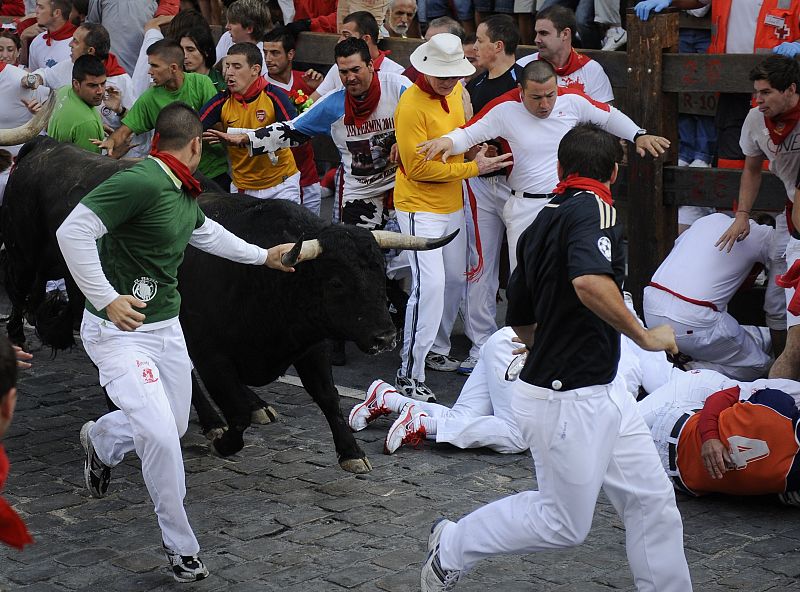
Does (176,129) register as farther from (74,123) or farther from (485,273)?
(74,123)

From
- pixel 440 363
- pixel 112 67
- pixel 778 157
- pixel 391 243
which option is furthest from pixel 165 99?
pixel 778 157

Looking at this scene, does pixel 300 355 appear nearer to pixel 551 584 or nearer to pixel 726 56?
pixel 551 584

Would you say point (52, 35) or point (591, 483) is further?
point (52, 35)

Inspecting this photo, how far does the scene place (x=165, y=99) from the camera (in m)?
9.48

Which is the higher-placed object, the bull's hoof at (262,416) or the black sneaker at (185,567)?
the black sneaker at (185,567)

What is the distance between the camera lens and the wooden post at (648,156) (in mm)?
8703

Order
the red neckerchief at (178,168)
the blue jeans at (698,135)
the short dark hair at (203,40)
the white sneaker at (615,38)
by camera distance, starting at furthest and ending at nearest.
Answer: the short dark hair at (203,40)
the white sneaker at (615,38)
the blue jeans at (698,135)
the red neckerchief at (178,168)

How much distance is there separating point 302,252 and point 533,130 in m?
2.39

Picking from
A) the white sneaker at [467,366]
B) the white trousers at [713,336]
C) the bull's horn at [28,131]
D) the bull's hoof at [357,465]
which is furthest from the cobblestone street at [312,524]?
the bull's horn at [28,131]

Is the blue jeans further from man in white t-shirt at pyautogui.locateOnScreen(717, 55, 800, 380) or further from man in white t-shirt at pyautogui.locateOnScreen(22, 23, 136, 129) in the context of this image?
man in white t-shirt at pyautogui.locateOnScreen(22, 23, 136, 129)

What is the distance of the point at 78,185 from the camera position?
7.77 meters

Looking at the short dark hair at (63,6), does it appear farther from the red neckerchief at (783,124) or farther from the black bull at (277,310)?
the red neckerchief at (783,124)

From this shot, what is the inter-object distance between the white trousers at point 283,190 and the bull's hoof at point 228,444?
2.95 metres

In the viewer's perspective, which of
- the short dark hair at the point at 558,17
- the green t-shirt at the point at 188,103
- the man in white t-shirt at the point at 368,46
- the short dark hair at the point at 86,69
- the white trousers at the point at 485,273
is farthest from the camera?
the green t-shirt at the point at 188,103
